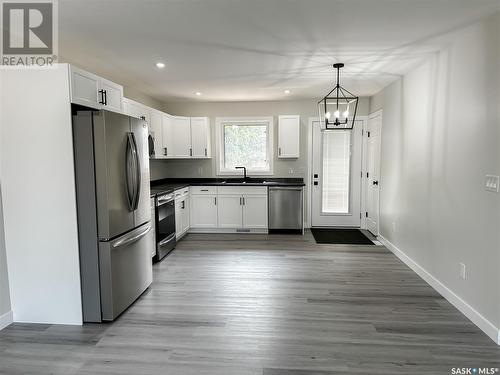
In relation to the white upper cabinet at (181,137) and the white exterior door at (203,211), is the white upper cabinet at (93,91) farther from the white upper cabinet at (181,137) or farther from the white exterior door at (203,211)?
the white exterior door at (203,211)

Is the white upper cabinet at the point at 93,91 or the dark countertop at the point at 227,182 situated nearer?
the white upper cabinet at the point at 93,91

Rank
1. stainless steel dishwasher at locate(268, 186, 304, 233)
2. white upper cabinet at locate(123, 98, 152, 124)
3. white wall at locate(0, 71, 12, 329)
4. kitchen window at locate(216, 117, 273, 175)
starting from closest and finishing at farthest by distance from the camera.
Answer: white wall at locate(0, 71, 12, 329), white upper cabinet at locate(123, 98, 152, 124), stainless steel dishwasher at locate(268, 186, 304, 233), kitchen window at locate(216, 117, 273, 175)

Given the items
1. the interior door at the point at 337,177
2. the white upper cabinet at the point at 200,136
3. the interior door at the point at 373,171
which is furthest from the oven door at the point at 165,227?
the interior door at the point at 373,171

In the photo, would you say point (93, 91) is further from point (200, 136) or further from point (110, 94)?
point (200, 136)

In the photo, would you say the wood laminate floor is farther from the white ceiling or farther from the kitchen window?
the kitchen window

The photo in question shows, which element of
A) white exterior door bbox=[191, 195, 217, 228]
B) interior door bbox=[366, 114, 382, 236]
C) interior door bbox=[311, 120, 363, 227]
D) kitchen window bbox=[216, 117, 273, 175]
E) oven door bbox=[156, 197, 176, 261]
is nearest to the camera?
oven door bbox=[156, 197, 176, 261]

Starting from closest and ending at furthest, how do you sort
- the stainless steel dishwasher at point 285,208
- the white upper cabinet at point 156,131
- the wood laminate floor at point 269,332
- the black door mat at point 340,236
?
1. the wood laminate floor at point 269,332
2. the white upper cabinet at point 156,131
3. the black door mat at point 340,236
4. the stainless steel dishwasher at point 285,208

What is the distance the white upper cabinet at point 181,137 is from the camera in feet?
19.0

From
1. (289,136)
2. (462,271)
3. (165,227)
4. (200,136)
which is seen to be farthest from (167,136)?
(462,271)

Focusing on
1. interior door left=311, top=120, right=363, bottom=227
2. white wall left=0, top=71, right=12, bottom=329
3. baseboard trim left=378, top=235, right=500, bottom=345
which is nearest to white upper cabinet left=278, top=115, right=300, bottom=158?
interior door left=311, top=120, right=363, bottom=227

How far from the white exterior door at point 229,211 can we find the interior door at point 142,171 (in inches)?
96.7

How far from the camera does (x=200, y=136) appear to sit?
5.86 meters

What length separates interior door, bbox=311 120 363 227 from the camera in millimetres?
5902

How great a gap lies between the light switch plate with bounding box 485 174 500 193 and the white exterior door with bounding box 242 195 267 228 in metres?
3.54
